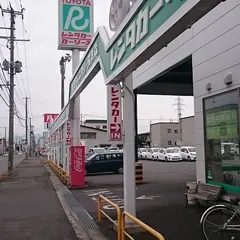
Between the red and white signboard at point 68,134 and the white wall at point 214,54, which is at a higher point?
the white wall at point 214,54

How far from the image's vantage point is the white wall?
8.97 m

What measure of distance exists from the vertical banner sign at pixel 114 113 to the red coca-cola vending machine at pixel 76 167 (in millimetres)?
8771

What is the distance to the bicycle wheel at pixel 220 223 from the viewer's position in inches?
240

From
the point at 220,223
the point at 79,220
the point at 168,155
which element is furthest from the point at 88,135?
the point at 220,223

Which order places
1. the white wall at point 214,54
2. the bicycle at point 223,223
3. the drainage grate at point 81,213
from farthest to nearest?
the white wall at point 214,54
the drainage grate at point 81,213
the bicycle at point 223,223

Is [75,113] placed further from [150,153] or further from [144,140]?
[144,140]

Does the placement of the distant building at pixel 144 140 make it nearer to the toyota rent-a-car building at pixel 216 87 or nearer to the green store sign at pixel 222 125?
the toyota rent-a-car building at pixel 216 87

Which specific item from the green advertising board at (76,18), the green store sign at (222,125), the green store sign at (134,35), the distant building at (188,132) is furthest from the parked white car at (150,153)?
the green store sign at (134,35)

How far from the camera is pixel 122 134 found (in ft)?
25.4

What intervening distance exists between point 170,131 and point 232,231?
225 ft

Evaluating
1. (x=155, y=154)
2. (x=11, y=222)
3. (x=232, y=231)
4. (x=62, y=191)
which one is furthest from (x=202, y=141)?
(x=155, y=154)

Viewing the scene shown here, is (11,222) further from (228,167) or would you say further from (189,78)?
(189,78)

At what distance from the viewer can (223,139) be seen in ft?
32.0

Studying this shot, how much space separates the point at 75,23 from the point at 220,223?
457 inches
